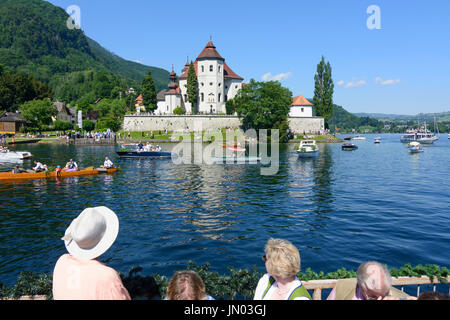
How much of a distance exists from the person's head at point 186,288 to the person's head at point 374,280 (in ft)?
7.60

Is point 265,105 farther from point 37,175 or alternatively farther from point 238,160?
point 37,175

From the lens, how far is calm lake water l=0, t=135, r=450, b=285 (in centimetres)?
1316

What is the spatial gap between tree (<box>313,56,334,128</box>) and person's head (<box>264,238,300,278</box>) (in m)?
115

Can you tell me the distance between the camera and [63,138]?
275ft

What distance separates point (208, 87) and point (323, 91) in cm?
4180

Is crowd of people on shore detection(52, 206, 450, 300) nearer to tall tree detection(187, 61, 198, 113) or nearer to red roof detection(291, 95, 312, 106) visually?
tall tree detection(187, 61, 198, 113)

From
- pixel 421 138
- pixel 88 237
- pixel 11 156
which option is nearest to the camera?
pixel 88 237

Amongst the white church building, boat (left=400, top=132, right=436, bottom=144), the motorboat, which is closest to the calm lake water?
the motorboat

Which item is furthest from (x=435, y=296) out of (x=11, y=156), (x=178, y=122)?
(x=178, y=122)

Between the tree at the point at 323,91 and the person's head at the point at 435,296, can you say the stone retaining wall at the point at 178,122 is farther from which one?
the person's head at the point at 435,296

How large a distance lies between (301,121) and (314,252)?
105 meters

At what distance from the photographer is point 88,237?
4488 mm
